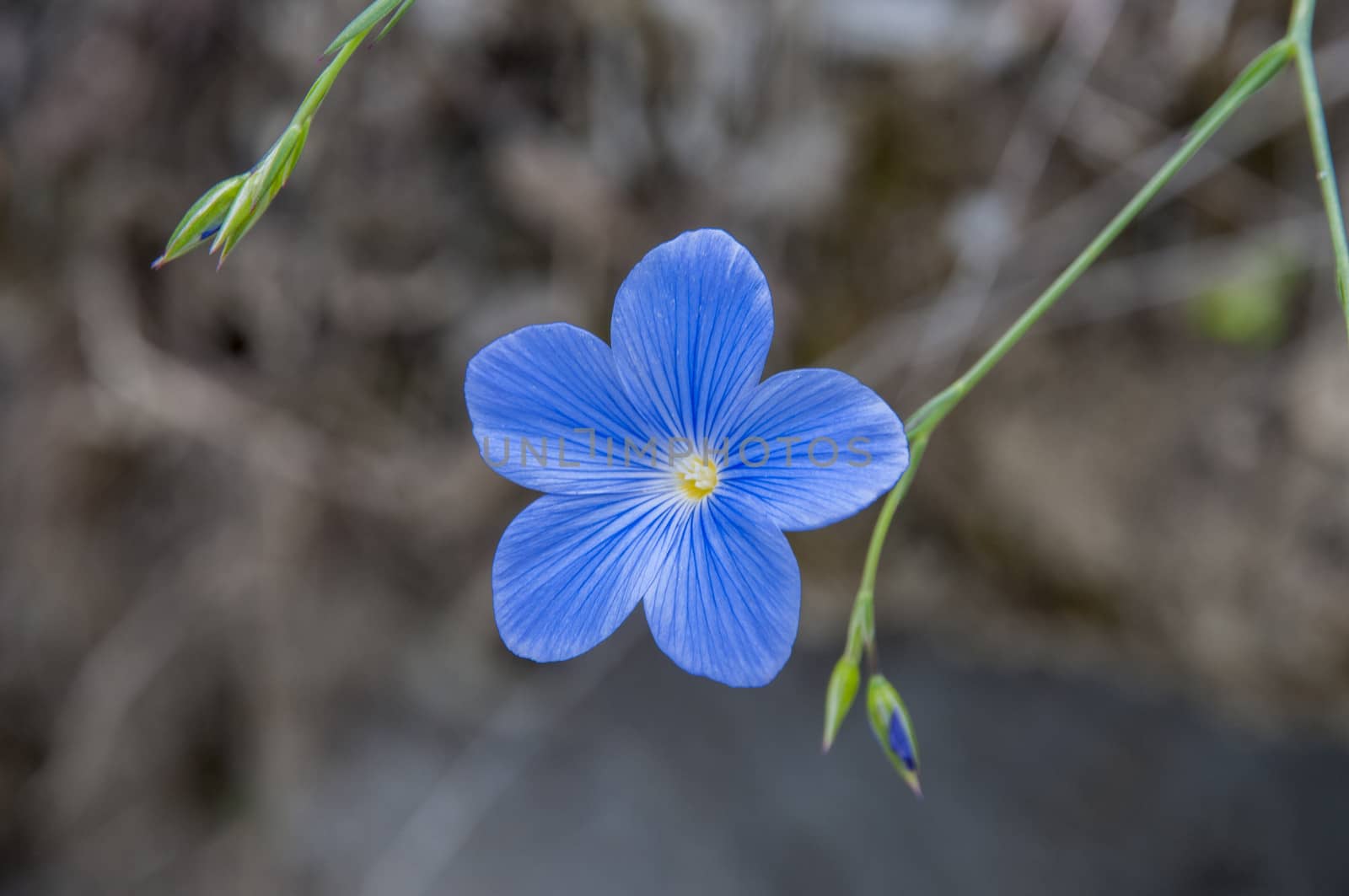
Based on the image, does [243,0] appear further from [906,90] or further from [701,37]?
[906,90]

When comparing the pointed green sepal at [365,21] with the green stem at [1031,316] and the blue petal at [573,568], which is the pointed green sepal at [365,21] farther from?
A: the green stem at [1031,316]

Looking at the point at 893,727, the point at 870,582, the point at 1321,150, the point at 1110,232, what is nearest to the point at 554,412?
the point at 870,582

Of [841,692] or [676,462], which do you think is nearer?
[841,692]

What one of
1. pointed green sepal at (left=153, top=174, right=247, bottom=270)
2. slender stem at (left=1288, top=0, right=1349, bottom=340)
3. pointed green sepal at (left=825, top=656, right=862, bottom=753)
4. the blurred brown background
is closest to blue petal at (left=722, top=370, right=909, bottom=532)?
pointed green sepal at (left=825, top=656, right=862, bottom=753)

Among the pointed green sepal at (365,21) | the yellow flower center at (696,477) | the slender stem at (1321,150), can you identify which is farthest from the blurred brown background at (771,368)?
the pointed green sepal at (365,21)

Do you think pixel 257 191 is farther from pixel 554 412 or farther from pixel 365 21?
pixel 554 412
